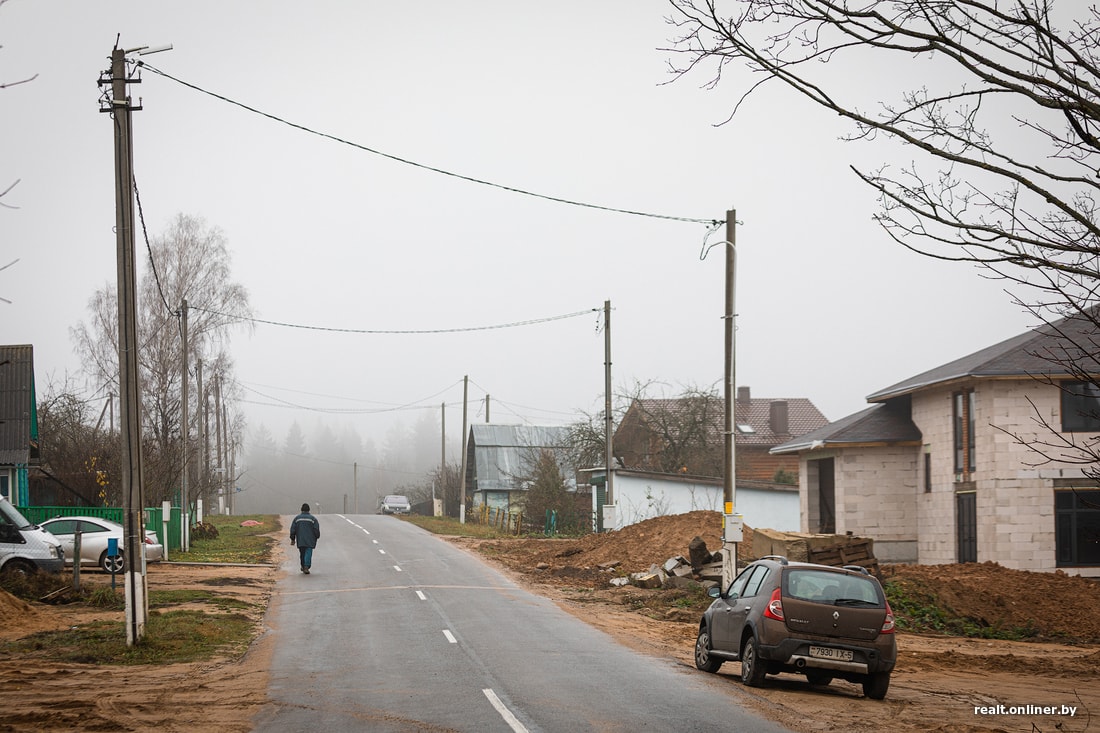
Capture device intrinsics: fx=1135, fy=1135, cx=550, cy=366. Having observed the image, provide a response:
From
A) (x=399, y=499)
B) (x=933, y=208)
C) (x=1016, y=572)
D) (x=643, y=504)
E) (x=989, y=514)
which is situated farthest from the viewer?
(x=399, y=499)

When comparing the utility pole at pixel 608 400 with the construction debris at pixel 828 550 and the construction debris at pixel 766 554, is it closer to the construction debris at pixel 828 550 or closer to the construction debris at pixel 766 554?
the construction debris at pixel 766 554

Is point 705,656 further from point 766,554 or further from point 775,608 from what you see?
point 766,554

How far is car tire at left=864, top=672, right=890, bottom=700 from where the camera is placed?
1326cm

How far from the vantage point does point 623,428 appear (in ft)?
213

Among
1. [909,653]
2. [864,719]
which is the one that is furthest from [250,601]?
[864,719]

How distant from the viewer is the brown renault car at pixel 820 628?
1317 cm

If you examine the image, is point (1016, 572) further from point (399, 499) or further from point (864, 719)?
point (399, 499)

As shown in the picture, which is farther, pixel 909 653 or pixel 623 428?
pixel 623 428

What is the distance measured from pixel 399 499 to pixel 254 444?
6970 centimetres

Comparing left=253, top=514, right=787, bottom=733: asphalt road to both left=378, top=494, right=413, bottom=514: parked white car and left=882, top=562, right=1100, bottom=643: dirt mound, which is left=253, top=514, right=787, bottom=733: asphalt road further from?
left=378, top=494, right=413, bottom=514: parked white car

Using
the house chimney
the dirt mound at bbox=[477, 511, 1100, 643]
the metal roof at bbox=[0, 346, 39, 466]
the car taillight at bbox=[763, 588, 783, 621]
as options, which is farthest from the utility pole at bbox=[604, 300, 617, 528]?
the house chimney

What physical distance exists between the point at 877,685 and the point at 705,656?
264 centimetres

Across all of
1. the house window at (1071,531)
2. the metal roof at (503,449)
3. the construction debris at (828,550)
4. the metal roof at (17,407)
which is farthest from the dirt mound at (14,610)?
the metal roof at (503,449)

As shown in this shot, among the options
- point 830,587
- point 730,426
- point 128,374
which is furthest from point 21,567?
point 830,587
